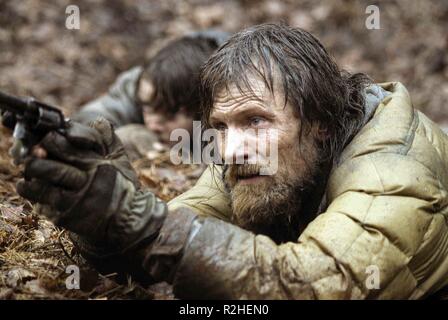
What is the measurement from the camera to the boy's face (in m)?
6.04

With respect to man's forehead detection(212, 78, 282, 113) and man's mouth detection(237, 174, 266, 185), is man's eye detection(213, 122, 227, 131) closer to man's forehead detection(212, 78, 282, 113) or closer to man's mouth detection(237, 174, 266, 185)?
man's forehead detection(212, 78, 282, 113)

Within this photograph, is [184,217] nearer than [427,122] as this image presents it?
Yes

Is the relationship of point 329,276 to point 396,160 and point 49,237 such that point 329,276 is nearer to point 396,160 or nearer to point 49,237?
point 396,160

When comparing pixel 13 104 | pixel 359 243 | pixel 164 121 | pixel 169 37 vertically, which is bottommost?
pixel 164 121

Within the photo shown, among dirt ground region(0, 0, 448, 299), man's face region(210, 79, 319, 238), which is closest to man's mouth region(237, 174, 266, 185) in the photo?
man's face region(210, 79, 319, 238)

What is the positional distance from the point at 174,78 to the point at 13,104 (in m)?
3.80

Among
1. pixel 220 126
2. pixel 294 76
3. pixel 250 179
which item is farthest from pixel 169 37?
pixel 250 179

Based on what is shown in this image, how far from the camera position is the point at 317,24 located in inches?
348

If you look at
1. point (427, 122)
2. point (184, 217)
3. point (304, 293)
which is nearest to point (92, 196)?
point (184, 217)

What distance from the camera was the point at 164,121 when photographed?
20.0 ft

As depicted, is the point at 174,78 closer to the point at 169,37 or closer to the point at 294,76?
the point at 169,37

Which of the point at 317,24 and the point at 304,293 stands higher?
the point at 317,24
